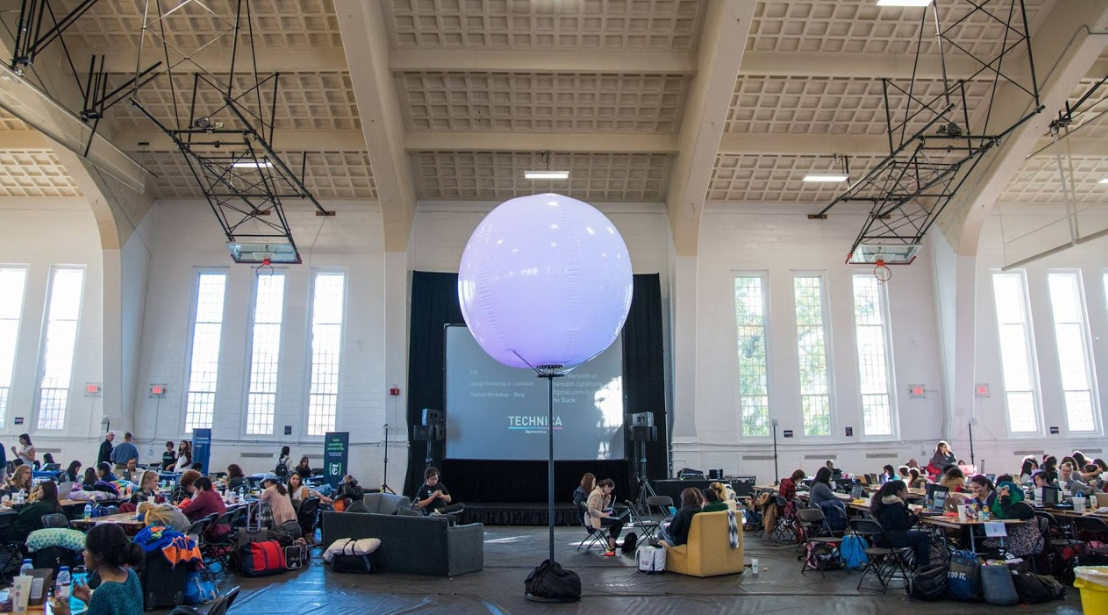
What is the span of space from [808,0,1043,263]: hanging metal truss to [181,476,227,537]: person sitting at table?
31.8 ft

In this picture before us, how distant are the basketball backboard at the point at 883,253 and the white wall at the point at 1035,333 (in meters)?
3.61

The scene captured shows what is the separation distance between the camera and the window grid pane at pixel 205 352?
47.6 ft

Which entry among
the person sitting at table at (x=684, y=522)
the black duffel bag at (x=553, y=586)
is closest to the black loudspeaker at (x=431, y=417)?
the person sitting at table at (x=684, y=522)

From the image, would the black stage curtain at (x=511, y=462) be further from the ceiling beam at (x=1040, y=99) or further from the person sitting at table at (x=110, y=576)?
the person sitting at table at (x=110, y=576)

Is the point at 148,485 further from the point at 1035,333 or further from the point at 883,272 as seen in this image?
the point at 1035,333

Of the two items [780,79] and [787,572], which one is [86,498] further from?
[780,79]

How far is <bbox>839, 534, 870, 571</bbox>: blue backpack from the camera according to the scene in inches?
304

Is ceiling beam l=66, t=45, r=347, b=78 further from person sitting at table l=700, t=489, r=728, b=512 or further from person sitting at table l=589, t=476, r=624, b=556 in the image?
person sitting at table l=700, t=489, r=728, b=512

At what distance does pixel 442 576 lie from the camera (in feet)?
24.3

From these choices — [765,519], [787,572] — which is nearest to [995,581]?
[787,572]

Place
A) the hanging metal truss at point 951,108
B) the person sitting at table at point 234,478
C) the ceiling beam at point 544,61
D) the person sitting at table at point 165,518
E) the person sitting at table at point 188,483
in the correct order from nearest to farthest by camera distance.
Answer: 1. the person sitting at table at point 165,518
2. the person sitting at table at point 188,483
3. the person sitting at table at point 234,478
4. the hanging metal truss at point 951,108
5. the ceiling beam at point 544,61

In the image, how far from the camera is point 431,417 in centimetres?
1254

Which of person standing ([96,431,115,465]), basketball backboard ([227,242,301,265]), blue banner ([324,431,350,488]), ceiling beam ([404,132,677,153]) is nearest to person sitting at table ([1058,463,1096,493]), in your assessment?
ceiling beam ([404,132,677,153])

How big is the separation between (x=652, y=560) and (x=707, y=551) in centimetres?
61
